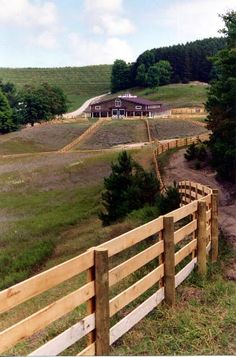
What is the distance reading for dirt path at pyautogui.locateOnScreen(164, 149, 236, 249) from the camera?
47.1 feet

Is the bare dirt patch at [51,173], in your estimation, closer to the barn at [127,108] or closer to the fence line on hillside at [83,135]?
the fence line on hillside at [83,135]

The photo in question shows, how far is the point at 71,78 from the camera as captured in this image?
182 meters

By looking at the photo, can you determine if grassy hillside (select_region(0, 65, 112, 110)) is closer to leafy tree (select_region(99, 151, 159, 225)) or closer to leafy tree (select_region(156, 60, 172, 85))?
leafy tree (select_region(156, 60, 172, 85))

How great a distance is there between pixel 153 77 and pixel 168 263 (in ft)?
390

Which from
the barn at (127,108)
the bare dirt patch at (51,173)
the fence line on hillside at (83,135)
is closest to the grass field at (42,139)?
the fence line on hillside at (83,135)

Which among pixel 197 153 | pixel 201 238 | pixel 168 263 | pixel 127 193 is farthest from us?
pixel 197 153

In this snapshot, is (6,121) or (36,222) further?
(6,121)

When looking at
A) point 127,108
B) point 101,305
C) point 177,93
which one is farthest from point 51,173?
point 177,93

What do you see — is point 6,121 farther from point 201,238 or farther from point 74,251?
point 201,238

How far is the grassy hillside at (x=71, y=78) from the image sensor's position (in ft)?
534

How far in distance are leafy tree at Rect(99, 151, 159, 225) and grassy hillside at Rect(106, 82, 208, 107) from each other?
89.7 metres

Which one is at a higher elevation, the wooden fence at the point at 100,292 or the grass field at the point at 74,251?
the wooden fence at the point at 100,292

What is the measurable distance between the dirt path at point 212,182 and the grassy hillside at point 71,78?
12100 cm

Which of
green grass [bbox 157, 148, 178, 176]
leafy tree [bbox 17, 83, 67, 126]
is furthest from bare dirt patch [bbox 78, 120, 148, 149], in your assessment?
green grass [bbox 157, 148, 178, 176]
